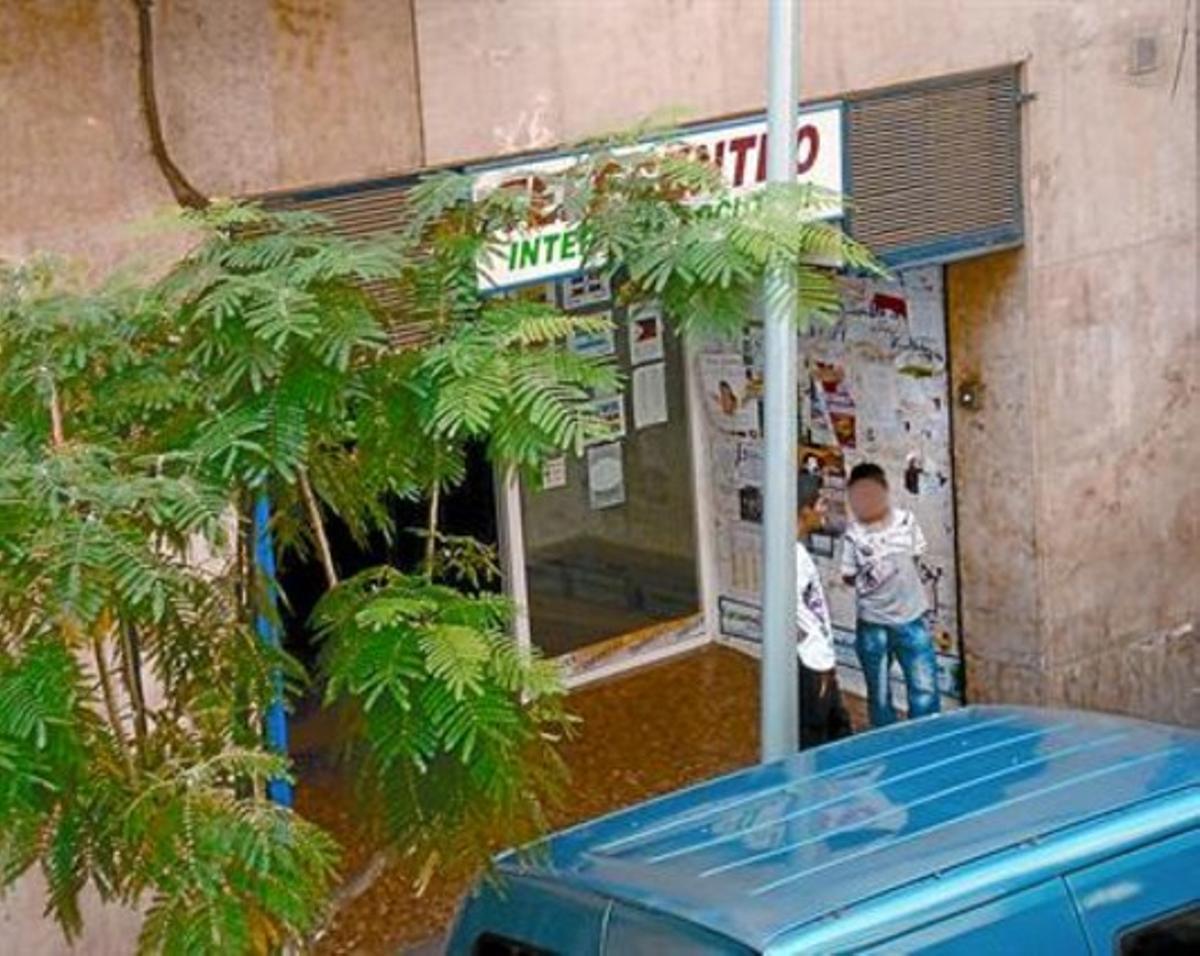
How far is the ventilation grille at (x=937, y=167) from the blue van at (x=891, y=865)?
5309 millimetres

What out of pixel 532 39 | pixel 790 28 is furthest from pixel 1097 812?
pixel 532 39

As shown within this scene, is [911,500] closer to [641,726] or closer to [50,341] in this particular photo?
[641,726]

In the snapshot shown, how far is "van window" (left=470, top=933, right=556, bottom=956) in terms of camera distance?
6.67 m

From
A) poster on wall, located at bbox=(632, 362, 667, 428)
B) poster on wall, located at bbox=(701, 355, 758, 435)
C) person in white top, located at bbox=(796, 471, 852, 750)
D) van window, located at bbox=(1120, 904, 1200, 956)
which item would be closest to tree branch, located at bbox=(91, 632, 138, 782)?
van window, located at bbox=(1120, 904, 1200, 956)

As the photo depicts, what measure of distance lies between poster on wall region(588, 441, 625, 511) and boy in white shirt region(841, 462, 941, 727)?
169cm

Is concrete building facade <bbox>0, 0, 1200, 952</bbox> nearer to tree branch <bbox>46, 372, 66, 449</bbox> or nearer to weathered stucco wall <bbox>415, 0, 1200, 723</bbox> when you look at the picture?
weathered stucco wall <bbox>415, 0, 1200, 723</bbox>

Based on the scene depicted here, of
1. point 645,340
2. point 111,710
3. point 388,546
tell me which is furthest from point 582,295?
point 111,710

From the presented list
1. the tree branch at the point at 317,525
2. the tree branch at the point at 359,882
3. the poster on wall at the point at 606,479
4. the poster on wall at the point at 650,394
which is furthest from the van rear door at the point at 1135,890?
the poster on wall at the point at 650,394

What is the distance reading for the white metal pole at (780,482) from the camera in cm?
909

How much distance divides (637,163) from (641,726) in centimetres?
736

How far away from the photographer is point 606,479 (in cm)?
1423

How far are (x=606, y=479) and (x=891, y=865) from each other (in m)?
7.83

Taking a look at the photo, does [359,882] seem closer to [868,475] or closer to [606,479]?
[868,475]

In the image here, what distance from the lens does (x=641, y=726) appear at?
13.8m
